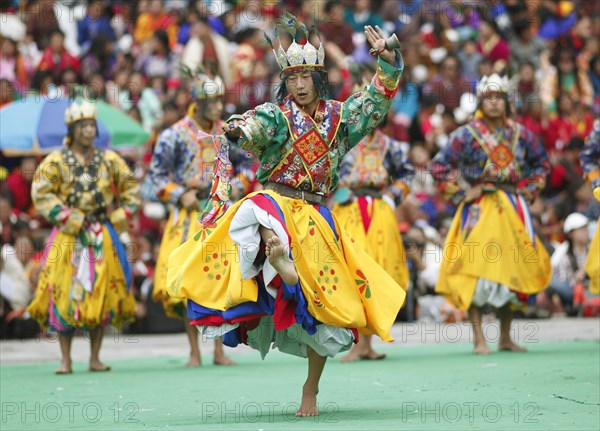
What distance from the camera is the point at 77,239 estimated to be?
1040 centimetres

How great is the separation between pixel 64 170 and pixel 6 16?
8592 mm

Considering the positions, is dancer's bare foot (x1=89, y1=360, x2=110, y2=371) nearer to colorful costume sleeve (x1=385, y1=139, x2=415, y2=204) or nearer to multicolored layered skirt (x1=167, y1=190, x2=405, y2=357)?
colorful costume sleeve (x1=385, y1=139, x2=415, y2=204)

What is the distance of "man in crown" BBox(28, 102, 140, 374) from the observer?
33.8 ft

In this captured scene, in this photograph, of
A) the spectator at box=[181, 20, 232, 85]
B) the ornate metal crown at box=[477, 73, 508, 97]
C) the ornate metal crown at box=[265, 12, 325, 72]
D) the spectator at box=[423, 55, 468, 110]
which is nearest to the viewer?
the ornate metal crown at box=[265, 12, 325, 72]

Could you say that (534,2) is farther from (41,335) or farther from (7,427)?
(7,427)

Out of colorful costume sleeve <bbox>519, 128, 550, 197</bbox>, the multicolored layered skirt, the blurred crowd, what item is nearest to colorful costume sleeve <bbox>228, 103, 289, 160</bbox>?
the multicolored layered skirt

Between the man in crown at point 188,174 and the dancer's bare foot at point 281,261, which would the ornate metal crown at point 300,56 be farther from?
the man in crown at point 188,174

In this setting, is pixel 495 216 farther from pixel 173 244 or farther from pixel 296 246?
pixel 296 246

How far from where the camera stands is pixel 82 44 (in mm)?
19406

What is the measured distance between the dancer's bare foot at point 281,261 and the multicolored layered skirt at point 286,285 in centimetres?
8

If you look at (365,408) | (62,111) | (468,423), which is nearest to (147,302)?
(62,111)

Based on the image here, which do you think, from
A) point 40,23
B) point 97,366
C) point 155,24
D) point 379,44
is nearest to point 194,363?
point 97,366

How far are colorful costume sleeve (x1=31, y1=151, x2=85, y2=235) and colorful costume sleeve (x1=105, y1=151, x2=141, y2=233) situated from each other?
362mm

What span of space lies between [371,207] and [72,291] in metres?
2.48
